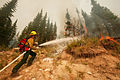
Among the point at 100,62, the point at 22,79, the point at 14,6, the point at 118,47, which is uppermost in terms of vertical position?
the point at 14,6

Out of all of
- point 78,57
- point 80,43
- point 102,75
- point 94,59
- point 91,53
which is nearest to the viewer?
point 102,75

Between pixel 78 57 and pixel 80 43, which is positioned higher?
pixel 80 43

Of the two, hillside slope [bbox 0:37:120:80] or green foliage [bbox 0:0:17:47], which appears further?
green foliage [bbox 0:0:17:47]

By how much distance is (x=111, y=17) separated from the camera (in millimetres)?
22516

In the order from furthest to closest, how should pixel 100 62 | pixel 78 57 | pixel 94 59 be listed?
pixel 78 57 → pixel 94 59 → pixel 100 62

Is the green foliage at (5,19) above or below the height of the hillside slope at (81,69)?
above

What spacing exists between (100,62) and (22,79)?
124 inches

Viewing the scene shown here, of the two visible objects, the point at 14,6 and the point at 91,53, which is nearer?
the point at 91,53

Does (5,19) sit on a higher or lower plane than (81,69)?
higher

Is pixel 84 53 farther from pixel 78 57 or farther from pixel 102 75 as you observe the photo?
pixel 102 75

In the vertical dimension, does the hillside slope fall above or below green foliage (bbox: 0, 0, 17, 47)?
below

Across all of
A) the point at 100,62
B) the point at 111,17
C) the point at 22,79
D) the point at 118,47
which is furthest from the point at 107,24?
the point at 22,79

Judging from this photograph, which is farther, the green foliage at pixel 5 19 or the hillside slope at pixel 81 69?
the green foliage at pixel 5 19

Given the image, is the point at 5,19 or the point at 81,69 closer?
the point at 81,69
